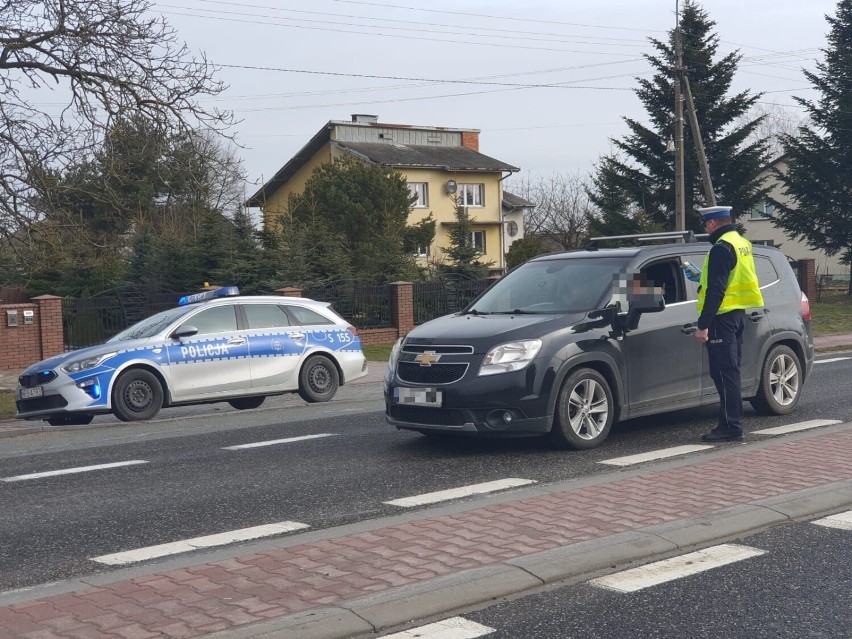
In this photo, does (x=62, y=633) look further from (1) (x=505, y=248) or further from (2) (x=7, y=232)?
(1) (x=505, y=248)

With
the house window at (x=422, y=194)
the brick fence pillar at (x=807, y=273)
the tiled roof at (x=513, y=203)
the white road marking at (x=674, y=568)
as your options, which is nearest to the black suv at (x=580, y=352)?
the white road marking at (x=674, y=568)

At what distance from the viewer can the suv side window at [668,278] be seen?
971 cm

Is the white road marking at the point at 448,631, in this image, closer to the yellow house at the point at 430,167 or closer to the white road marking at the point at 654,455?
the white road marking at the point at 654,455

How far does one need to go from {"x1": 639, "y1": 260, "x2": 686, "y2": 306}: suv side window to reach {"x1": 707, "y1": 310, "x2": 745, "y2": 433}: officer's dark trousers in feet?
2.58

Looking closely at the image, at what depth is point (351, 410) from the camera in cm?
1301

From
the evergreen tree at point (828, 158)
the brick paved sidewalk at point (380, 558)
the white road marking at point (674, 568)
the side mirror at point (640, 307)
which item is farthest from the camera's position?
the evergreen tree at point (828, 158)

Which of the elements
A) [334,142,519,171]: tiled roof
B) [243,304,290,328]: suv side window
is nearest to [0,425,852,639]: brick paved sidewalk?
[243,304,290,328]: suv side window

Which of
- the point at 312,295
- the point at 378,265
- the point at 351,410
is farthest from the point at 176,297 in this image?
the point at 351,410

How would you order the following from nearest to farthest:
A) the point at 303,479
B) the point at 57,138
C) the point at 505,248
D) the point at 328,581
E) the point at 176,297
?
the point at 328,581
the point at 303,479
the point at 57,138
the point at 176,297
the point at 505,248

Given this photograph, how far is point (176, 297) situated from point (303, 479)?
59.0 feet

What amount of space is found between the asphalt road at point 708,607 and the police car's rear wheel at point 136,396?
28.4 ft

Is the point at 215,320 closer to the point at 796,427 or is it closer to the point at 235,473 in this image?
the point at 235,473

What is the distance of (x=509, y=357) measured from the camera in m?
8.59

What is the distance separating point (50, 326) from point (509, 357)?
16480 millimetres
